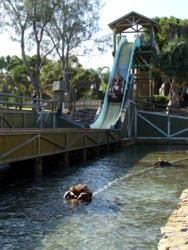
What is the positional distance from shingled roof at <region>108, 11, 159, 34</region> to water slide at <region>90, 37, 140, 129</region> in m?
3.43

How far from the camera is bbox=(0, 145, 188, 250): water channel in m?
7.12

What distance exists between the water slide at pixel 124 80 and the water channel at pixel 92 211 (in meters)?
14.8

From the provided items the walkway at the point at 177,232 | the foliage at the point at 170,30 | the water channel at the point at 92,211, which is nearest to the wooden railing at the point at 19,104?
the water channel at the point at 92,211

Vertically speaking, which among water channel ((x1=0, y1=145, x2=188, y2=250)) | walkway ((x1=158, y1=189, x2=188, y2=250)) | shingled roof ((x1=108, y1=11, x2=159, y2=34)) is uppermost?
shingled roof ((x1=108, y1=11, x2=159, y2=34))

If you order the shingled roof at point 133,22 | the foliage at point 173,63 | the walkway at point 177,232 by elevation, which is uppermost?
the shingled roof at point 133,22

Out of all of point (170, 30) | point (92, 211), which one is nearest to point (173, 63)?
point (170, 30)

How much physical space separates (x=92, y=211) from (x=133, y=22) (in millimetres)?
35332

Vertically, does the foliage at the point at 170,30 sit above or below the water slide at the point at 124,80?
above

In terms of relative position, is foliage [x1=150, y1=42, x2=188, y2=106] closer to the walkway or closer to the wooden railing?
the wooden railing

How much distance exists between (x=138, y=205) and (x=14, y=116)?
433 inches

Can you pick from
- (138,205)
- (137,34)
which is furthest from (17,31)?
(138,205)

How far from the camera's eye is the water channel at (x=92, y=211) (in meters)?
7.12

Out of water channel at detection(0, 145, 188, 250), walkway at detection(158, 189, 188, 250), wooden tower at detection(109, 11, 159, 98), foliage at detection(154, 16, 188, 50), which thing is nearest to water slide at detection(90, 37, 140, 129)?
wooden tower at detection(109, 11, 159, 98)

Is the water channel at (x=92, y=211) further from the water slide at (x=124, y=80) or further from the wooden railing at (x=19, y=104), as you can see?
the water slide at (x=124, y=80)
